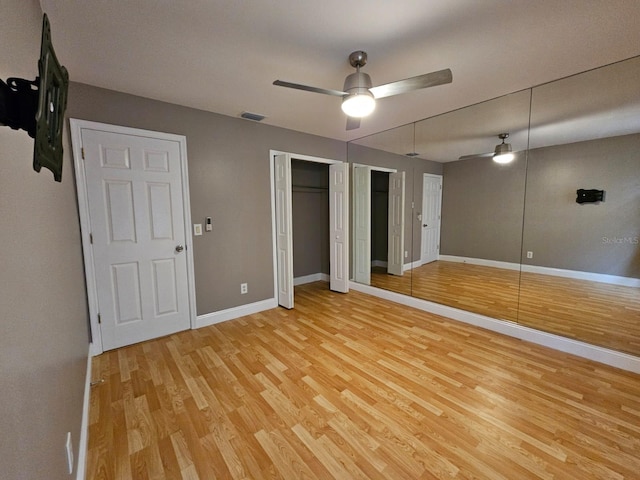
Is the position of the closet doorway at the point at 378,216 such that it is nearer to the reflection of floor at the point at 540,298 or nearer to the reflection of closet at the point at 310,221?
the reflection of floor at the point at 540,298

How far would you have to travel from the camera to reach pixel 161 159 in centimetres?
274

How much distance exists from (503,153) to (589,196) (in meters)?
1.04

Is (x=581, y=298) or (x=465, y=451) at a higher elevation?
(x=581, y=298)

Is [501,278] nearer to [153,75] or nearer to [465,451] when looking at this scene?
[465,451]

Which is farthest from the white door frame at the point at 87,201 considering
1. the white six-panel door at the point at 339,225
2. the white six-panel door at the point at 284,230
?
the white six-panel door at the point at 339,225

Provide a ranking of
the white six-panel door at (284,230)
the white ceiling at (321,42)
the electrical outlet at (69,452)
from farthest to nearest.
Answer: the white six-panel door at (284,230), the white ceiling at (321,42), the electrical outlet at (69,452)

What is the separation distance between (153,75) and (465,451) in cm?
351

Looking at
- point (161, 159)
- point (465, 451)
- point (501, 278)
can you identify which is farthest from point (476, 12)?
point (501, 278)

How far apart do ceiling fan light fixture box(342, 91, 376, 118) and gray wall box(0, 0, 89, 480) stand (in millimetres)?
1676

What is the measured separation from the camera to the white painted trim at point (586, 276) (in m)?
2.72

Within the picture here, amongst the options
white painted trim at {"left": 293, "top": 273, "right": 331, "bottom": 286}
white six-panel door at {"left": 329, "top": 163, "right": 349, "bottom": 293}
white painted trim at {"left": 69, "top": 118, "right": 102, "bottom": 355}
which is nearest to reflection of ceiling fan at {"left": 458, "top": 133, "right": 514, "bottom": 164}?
white six-panel door at {"left": 329, "top": 163, "right": 349, "bottom": 293}

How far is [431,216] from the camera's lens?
4.30 metres

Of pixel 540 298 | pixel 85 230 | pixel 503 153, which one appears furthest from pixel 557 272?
pixel 85 230

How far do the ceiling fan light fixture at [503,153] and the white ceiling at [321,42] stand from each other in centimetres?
90
